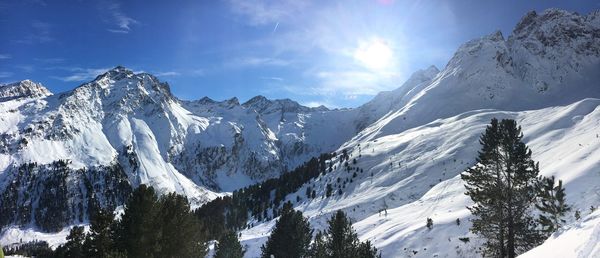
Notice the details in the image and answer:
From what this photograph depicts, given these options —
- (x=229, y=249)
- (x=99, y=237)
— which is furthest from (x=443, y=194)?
(x=99, y=237)

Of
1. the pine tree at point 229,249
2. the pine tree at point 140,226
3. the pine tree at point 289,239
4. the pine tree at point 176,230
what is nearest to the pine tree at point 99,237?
the pine tree at point 140,226

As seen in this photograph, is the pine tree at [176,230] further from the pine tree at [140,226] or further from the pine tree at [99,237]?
the pine tree at [99,237]

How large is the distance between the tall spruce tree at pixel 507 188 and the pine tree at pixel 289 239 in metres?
21.2

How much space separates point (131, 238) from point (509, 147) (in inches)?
1112

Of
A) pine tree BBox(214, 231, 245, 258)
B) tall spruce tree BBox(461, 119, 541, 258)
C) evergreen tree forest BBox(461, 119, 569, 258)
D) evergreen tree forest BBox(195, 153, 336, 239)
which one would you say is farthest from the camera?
evergreen tree forest BBox(195, 153, 336, 239)

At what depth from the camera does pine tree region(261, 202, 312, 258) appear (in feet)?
153

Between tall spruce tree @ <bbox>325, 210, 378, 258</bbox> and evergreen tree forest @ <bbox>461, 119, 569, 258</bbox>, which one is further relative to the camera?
tall spruce tree @ <bbox>325, 210, 378, 258</bbox>

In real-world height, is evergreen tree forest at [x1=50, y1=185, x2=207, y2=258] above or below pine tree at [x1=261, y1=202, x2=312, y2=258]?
above

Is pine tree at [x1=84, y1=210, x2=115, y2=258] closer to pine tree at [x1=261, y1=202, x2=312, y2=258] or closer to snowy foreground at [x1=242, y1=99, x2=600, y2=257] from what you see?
pine tree at [x1=261, y1=202, x2=312, y2=258]

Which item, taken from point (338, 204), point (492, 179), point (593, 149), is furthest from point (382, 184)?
point (492, 179)

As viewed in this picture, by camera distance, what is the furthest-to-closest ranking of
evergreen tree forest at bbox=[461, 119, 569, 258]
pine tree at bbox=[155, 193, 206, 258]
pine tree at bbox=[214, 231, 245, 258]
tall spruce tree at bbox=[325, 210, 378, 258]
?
pine tree at bbox=[214, 231, 245, 258] < tall spruce tree at bbox=[325, 210, 378, 258] < pine tree at bbox=[155, 193, 206, 258] < evergreen tree forest at bbox=[461, 119, 569, 258]

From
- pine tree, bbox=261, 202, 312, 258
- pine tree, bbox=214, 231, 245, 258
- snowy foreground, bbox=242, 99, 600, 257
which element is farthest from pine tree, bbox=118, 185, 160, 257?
snowy foreground, bbox=242, 99, 600, 257

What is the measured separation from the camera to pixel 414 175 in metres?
159

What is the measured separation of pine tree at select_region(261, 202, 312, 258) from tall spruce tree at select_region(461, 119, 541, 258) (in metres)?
21.2
